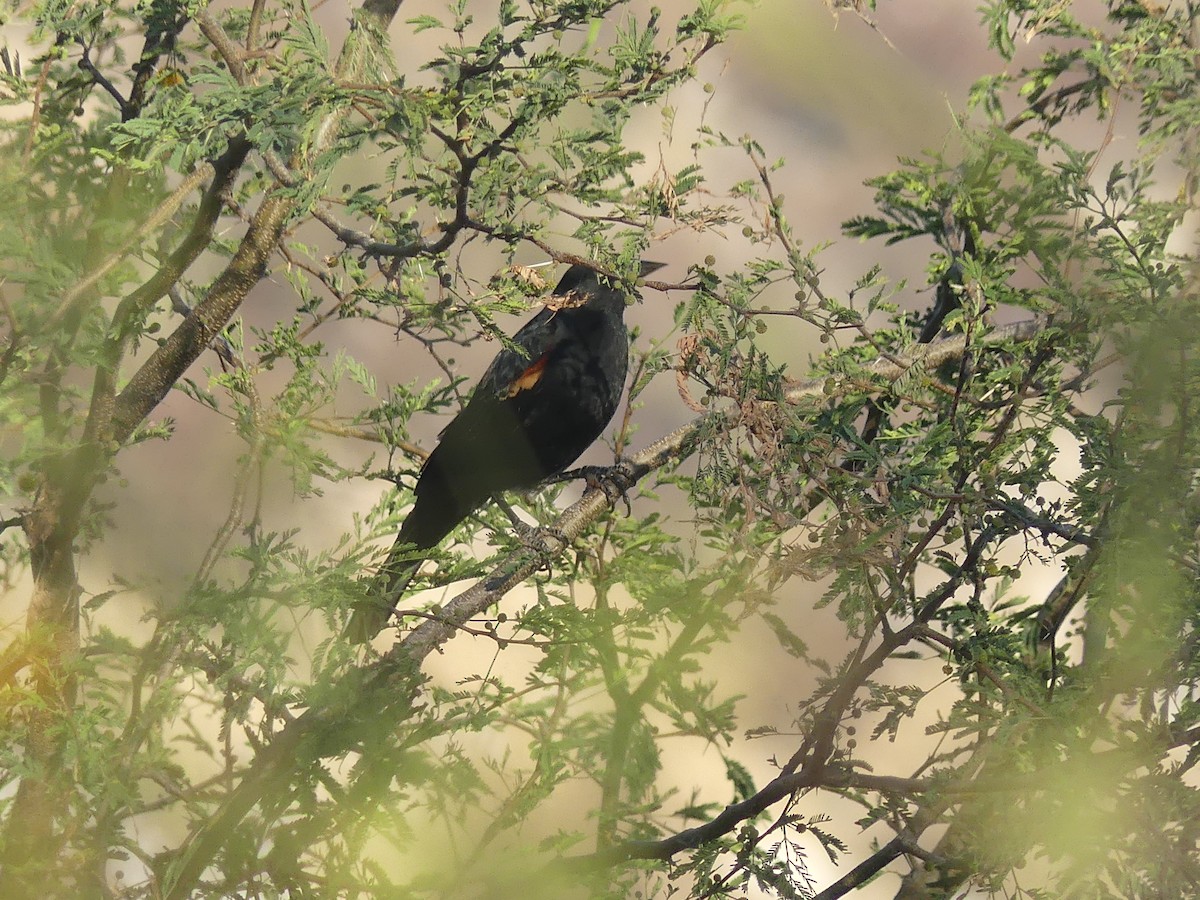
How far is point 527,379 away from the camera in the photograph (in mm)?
3000

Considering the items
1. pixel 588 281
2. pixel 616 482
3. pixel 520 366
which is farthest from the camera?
pixel 588 281

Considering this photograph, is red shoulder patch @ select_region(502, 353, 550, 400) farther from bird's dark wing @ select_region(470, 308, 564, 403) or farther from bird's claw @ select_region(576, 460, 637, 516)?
bird's claw @ select_region(576, 460, 637, 516)

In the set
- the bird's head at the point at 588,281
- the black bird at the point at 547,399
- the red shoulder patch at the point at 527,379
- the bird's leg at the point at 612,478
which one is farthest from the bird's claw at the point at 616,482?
the bird's head at the point at 588,281

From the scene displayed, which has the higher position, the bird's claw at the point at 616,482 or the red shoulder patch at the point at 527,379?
the red shoulder patch at the point at 527,379

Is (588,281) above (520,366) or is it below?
above

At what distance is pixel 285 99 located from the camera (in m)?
1.34

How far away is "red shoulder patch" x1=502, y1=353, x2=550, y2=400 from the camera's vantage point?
2992 millimetres

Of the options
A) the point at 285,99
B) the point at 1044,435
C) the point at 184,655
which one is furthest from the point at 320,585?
the point at 1044,435

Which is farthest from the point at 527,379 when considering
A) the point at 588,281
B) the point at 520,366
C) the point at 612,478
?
the point at 612,478

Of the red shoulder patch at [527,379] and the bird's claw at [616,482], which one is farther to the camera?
the red shoulder patch at [527,379]

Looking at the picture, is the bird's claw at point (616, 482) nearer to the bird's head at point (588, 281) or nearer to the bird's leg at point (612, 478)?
the bird's leg at point (612, 478)

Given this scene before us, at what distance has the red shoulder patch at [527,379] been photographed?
9.82 ft

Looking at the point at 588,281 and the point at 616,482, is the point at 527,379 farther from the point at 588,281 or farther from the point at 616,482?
the point at 616,482

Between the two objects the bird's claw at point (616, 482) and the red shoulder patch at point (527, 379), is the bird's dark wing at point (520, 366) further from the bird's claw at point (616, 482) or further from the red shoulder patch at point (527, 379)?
the bird's claw at point (616, 482)
